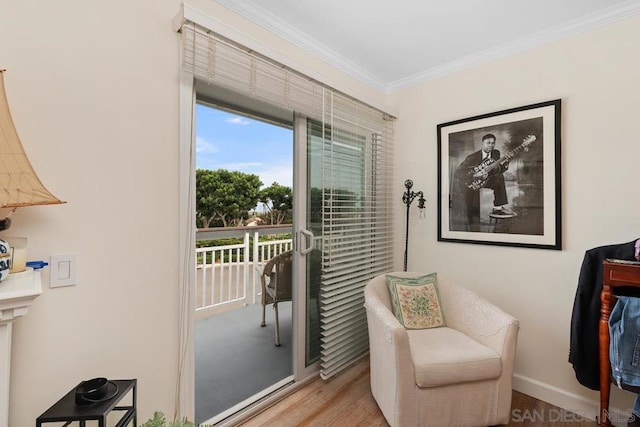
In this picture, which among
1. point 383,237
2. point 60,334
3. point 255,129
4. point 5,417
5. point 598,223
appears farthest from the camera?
point 383,237

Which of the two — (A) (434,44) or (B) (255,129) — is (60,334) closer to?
(B) (255,129)

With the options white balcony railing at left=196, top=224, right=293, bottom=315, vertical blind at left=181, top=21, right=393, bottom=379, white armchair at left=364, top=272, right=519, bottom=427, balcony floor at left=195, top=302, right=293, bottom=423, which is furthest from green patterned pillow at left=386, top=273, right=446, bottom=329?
white balcony railing at left=196, top=224, right=293, bottom=315

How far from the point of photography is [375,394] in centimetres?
197

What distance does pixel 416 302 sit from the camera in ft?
7.20

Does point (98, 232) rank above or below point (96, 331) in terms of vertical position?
above

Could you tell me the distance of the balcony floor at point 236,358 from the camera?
6.62 ft

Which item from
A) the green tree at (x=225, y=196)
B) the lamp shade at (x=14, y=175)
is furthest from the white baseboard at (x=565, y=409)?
the lamp shade at (x=14, y=175)

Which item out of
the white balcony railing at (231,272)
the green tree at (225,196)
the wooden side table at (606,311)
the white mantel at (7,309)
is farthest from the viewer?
the white balcony railing at (231,272)

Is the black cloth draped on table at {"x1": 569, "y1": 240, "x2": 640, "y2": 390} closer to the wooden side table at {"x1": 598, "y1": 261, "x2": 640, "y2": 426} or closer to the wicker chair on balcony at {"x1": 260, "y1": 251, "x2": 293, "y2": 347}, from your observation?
the wooden side table at {"x1": 598, "y1": 261, "x2": 640, "y2": 426}

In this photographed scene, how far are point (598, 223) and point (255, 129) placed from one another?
2.36 meters

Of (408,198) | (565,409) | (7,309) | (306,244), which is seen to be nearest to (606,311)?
(565,409)

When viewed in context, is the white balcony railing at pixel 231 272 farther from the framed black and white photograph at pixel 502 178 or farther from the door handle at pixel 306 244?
the framed black and white photograph at pixel 502 178

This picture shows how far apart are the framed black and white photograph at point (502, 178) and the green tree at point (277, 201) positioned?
4.34 ft

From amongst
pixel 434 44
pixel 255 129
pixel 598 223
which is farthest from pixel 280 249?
pixel 598 223
